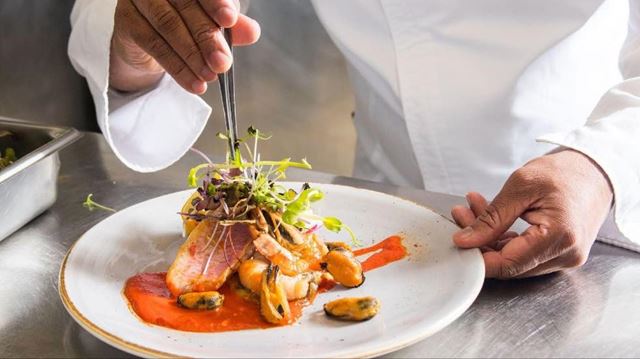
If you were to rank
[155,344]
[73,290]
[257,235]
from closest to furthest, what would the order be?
[155,344] < [73,290] < [257,235]

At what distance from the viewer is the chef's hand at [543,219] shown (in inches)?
42.8

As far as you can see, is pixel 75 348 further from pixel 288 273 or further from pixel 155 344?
pixel 288 273

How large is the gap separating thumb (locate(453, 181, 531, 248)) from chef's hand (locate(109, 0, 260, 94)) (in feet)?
1.39

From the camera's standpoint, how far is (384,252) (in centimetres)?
119

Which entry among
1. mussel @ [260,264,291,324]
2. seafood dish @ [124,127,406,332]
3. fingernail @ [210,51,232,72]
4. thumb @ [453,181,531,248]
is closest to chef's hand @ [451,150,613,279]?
thumb @ [453,181,531,248]

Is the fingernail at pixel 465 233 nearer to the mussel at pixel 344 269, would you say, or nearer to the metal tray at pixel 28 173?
the mussel at pixel 344 269

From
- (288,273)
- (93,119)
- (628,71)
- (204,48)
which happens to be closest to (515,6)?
(628,71)

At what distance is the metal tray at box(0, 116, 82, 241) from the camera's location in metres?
1.26

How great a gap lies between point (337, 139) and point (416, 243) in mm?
1526

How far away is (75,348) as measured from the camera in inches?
40.2

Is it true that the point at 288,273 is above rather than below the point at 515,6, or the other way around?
below

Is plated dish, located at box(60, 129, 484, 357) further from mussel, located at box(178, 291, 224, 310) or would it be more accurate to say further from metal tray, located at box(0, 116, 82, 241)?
metal tray, located at box(0, 116, 82, 241)

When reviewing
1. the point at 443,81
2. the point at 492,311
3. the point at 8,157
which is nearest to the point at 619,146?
the point at 492,311

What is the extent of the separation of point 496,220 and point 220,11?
1.64ft
